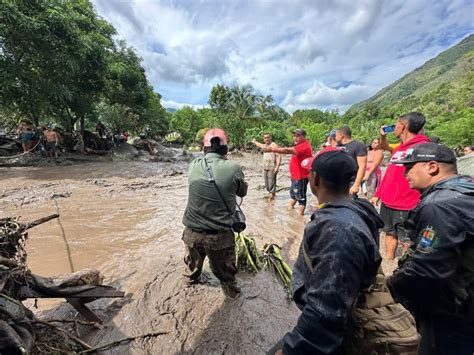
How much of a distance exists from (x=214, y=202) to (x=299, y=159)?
3308 millimetres

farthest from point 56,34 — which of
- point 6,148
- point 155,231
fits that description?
point 155,231

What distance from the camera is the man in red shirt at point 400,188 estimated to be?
122 inches

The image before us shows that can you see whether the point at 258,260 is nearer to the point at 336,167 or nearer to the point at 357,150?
the point at 357,150

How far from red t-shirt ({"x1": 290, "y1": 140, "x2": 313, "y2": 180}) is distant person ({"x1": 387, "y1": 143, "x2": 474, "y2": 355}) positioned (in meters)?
3.97

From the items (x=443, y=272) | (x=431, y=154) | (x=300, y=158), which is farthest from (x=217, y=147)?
(x=300, y=158)

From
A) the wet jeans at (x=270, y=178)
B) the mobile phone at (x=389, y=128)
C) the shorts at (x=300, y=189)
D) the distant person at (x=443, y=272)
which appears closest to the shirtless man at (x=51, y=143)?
the wet jeans at (x=270, y=178)

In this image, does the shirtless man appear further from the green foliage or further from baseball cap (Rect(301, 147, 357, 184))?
baseball cap (Rect(301, 147, 357, 184))

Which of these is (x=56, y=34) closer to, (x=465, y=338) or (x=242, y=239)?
(x=242, y=239)

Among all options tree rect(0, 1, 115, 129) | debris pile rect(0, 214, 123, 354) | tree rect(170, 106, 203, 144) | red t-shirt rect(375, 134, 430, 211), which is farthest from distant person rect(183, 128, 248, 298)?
tree rect(170, 106, 203, 144)

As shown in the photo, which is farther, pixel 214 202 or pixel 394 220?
pixel 394 220

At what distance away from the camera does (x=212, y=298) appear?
312cm

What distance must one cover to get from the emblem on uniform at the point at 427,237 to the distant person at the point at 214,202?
176cm

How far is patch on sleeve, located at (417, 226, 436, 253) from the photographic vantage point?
1.29 meters

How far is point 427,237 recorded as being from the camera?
132 centimetres
